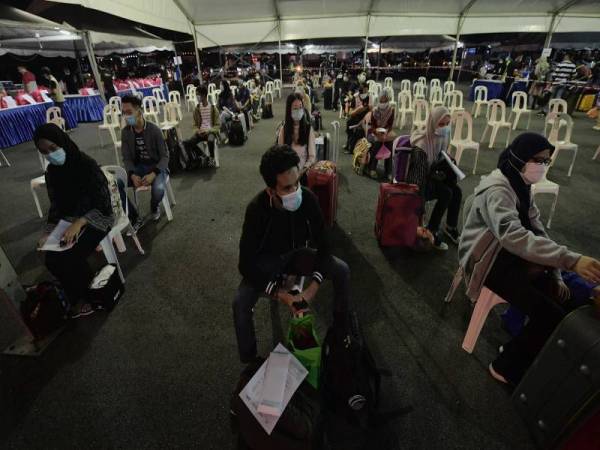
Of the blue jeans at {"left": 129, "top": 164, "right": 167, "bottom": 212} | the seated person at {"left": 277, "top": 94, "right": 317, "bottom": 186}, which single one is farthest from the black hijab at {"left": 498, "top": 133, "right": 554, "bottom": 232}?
the blue jeans at {"left": 129, "top": 164, "right": 167, "bottom": 212}

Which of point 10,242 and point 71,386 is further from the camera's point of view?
point 10,242

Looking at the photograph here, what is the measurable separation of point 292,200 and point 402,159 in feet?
5.81

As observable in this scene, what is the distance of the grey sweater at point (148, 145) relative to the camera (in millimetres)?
3422

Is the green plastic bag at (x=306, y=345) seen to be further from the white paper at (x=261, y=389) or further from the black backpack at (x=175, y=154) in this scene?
the black backpack at (x=175, y=154)

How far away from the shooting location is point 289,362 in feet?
4.72

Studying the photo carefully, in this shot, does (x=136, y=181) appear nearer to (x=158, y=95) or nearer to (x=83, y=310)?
(x=83, y=310)

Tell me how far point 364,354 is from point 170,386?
1.17 meters

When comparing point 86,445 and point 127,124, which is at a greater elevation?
point 127,124

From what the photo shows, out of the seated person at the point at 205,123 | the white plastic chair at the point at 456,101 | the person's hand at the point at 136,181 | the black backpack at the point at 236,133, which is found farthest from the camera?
the white plastic chair at the point at 456,101

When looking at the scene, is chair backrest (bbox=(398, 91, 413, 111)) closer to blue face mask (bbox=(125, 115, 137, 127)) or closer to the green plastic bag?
blue face mask (bbox=(125, 115, 137, 127))

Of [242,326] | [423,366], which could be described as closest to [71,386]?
[242,326]

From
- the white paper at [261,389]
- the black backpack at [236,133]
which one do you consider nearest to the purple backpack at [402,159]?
the white paper at [261,389]

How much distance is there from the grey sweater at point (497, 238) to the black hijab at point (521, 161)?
0.19 feet

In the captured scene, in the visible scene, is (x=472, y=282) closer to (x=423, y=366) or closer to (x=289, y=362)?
(x=423, y=366)
